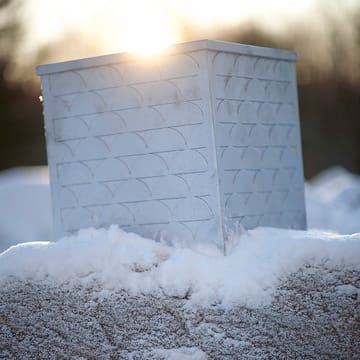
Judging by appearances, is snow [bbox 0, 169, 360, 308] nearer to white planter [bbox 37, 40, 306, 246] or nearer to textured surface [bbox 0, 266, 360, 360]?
textured surface [bbox 0, 266, 360, 360]

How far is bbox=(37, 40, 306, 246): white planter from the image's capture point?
118 inches

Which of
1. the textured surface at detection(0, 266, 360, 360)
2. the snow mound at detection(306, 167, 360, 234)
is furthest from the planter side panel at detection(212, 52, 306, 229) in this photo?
the snow mound at detection(306, 167, 360, 234)

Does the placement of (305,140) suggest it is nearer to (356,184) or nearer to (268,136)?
(356,184)

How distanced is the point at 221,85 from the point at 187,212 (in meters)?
0.59

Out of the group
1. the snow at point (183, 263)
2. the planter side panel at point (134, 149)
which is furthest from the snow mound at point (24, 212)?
the snow at point (183, 263)

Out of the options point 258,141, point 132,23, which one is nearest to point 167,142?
point 258,141

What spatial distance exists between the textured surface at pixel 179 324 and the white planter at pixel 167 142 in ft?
1.32

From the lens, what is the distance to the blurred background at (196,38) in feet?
28.0

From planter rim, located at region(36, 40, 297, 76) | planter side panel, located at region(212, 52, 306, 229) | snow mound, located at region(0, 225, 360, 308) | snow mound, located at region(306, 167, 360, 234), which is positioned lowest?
snow mound, located at region(306, 167, 360, 234)

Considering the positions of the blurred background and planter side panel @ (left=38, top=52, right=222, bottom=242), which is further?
the blurred background

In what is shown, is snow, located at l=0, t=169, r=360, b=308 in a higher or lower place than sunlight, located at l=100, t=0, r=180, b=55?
lower

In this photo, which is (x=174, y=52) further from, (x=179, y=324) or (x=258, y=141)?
(x=179, y=324)

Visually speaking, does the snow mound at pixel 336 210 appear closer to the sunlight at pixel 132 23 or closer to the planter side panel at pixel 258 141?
the planter side panel at pixel 258 141

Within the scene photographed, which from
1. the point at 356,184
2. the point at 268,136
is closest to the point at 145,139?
the point at 268,136
